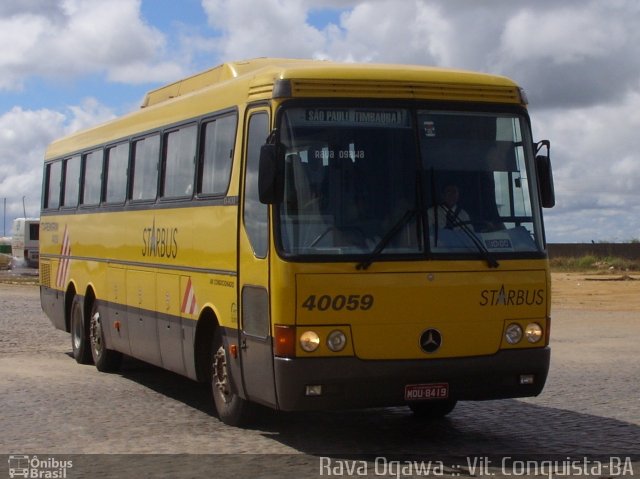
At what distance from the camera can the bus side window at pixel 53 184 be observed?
64.3ft

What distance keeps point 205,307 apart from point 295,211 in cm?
219

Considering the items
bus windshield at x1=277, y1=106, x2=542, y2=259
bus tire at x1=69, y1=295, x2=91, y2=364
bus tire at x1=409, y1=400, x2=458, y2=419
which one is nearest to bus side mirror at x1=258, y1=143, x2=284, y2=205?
bus windshield at x1=277, y1=106, x2=542, y2=259

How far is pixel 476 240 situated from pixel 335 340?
61.1 inches

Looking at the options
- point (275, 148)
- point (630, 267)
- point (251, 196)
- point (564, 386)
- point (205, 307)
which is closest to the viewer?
point (275, 148)

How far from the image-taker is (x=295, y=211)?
33.2 ft

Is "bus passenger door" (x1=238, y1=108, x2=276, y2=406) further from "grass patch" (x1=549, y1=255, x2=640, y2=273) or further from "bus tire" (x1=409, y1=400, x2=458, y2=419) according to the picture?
"grass patch" (x1=549, y1=255, x2=640, y2=273)

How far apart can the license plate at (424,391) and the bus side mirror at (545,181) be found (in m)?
1.97

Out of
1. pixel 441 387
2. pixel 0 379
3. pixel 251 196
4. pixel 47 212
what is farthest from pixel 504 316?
pixel 47 212

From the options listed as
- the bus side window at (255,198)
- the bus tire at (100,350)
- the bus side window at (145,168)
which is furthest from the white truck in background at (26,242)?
the bus side window at (255,198)

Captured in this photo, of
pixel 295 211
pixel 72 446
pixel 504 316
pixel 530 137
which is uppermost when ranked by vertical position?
pixel 530 137

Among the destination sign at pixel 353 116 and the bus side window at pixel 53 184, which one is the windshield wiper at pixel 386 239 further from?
the bus side window at pixel 53 184

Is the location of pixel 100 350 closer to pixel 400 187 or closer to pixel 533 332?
pixel 400 187

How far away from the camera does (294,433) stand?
37.1 ft

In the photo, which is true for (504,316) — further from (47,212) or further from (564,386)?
Result: (47,212)
